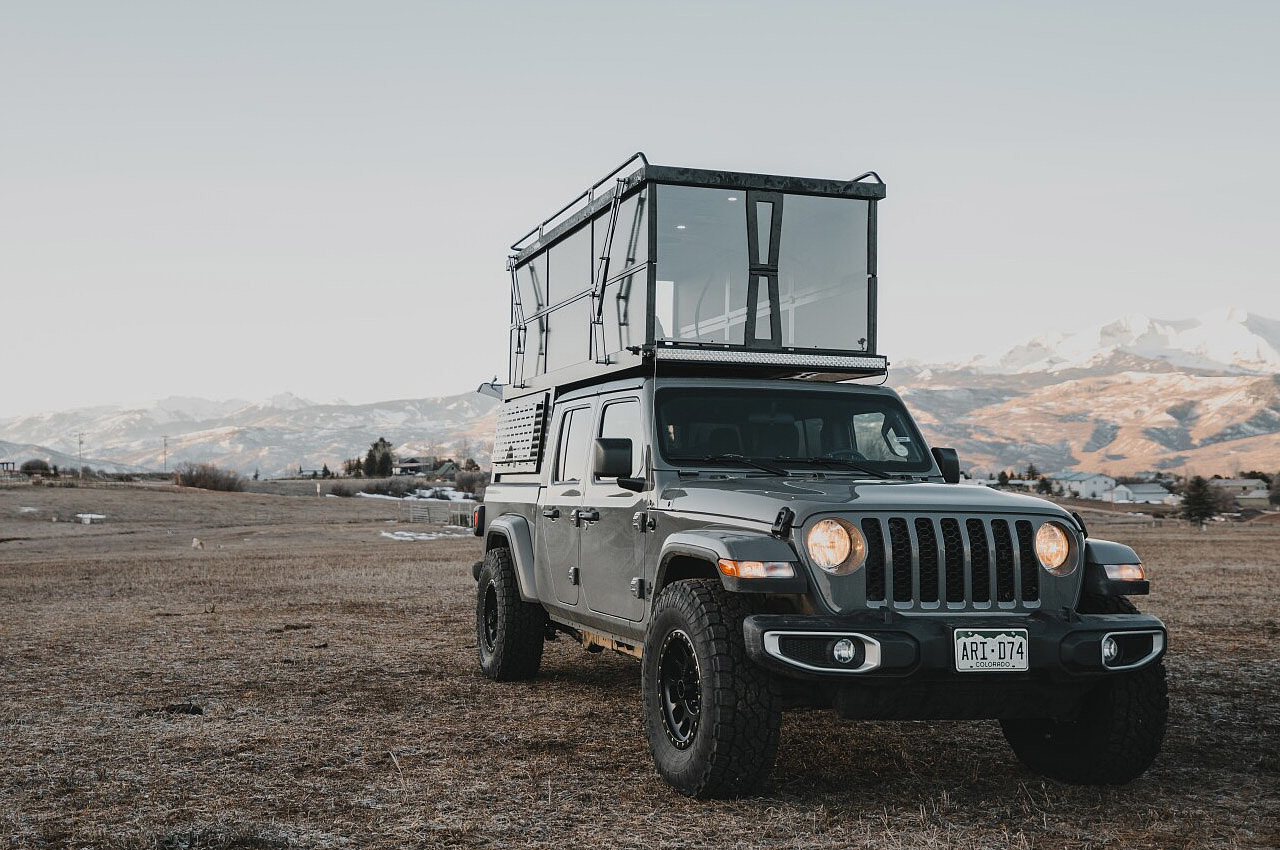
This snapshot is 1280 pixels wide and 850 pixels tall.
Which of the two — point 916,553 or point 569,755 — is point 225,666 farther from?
point 916,553

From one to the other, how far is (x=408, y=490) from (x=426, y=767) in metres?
106

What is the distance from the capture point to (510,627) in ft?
30.8

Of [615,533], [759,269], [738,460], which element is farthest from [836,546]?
[759,269]

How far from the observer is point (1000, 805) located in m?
5.91

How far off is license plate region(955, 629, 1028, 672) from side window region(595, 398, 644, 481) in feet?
8.06

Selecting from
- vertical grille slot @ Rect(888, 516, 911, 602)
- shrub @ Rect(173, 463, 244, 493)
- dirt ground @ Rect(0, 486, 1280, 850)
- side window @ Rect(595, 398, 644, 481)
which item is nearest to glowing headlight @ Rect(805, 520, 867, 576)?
vertical grille slot @ Rect(888, 516, 911, 602)

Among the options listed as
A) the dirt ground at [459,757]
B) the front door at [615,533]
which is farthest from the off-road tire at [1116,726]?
the front door at [615,533]

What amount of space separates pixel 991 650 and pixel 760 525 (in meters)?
1.23

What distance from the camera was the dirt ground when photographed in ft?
17.8

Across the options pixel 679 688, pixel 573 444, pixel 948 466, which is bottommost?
pixel 679 688

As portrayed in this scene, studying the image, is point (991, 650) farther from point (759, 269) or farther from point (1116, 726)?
point (759, 269)

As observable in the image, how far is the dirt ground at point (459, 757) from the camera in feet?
17.8

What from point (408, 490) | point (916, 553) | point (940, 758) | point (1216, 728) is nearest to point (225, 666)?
point (940, 758)

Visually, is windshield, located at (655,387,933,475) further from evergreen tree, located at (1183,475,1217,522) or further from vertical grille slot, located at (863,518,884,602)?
evergreen tree, located at (1183,475,1217,522)
